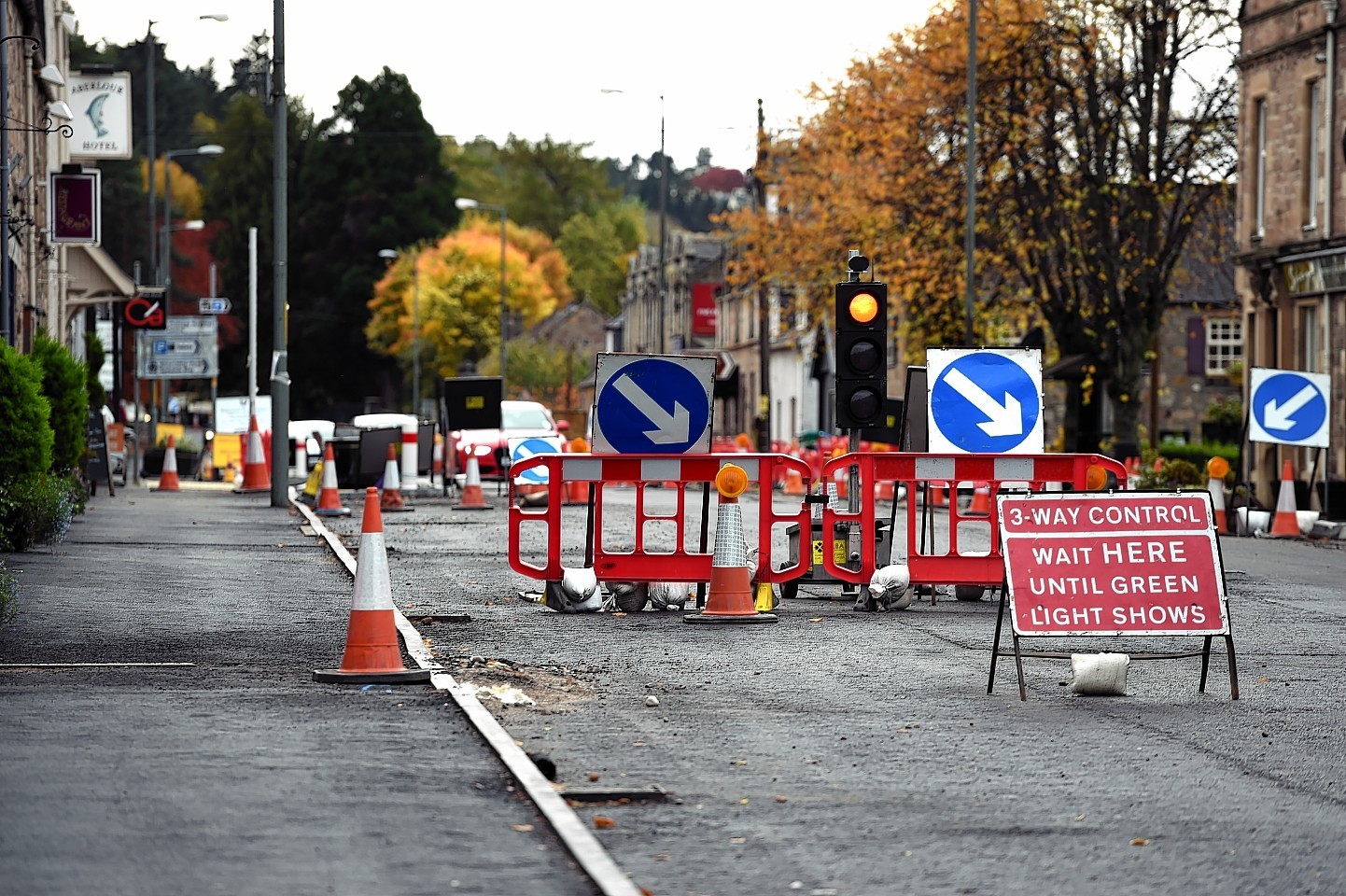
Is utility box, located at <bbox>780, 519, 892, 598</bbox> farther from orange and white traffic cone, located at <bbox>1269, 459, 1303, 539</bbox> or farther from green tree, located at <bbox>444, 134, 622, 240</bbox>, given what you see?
green tree, located at <bbox>444, 134, 622, 240</bbox>

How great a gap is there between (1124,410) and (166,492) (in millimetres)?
17343

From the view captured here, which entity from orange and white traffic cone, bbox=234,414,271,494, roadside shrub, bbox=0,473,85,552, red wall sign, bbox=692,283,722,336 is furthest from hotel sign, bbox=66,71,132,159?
red wall sign, bbox=692,283,722,336

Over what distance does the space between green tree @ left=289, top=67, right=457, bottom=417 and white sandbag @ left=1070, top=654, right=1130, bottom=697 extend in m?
98.6

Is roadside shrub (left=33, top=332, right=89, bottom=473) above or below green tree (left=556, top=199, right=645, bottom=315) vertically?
below

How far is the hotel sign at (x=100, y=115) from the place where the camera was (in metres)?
40.7

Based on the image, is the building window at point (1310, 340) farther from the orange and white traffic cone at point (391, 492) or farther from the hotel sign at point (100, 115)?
the hotel sign at point (100, 115)

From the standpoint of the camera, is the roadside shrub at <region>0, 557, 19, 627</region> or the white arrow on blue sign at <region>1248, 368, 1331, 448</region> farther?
the white arrow on blue sign at <region>1248, 368, 1331, 448</region>

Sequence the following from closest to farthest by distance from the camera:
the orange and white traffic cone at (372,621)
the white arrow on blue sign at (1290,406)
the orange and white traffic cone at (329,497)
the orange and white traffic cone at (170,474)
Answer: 1. the orange and white traffic cone at (372,621)
2. the white arrow on blue sign at (1290,406)
3. the orange and white traffic cone at (329,497)
4. the orange and white traffic cone at (170,474)

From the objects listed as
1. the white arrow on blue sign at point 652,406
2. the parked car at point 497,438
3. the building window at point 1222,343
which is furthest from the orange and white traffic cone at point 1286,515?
the building window at point 1222,343

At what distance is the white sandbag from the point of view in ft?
35.1

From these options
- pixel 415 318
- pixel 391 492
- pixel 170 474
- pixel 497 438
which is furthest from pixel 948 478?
pixel 415 318

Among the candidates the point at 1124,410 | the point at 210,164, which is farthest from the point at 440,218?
the point at 1124,410

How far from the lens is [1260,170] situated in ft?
118

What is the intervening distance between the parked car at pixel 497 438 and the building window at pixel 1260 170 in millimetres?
12115
